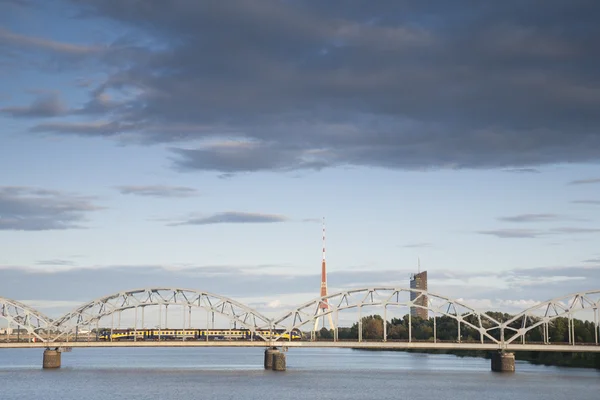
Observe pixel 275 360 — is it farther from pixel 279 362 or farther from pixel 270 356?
pixel 270 356

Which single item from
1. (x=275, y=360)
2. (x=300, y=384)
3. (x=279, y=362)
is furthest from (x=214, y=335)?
(x=300, y=384)

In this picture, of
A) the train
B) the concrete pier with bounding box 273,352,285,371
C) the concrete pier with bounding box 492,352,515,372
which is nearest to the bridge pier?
the concrete pier with bounding box 273,352,285,371

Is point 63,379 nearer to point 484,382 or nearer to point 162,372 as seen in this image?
point 162,372

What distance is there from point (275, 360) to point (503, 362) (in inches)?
1184

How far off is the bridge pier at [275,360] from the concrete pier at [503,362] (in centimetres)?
2796

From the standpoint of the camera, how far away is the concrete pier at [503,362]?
425 feet

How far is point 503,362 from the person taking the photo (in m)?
130

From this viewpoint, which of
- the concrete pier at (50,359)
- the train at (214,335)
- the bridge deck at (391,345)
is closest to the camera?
the bridge deck at (391,345)

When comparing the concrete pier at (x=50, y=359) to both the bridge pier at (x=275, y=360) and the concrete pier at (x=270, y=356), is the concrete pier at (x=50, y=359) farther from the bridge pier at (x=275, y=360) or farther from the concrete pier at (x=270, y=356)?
the concrete pier at (x=270, y=356)

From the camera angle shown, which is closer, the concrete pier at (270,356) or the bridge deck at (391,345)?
the bridge deck at (391,345)

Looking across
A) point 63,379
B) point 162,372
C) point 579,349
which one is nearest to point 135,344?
point 162,372

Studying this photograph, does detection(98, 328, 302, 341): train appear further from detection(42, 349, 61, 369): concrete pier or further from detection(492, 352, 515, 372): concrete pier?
detection(492, 352, 515, 372): concrete pier

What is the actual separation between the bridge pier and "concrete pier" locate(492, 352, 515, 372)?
1101 inches

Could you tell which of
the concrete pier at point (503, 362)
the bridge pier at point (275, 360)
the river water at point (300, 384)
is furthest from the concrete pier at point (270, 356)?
the concrete pier at point (503, 362)
